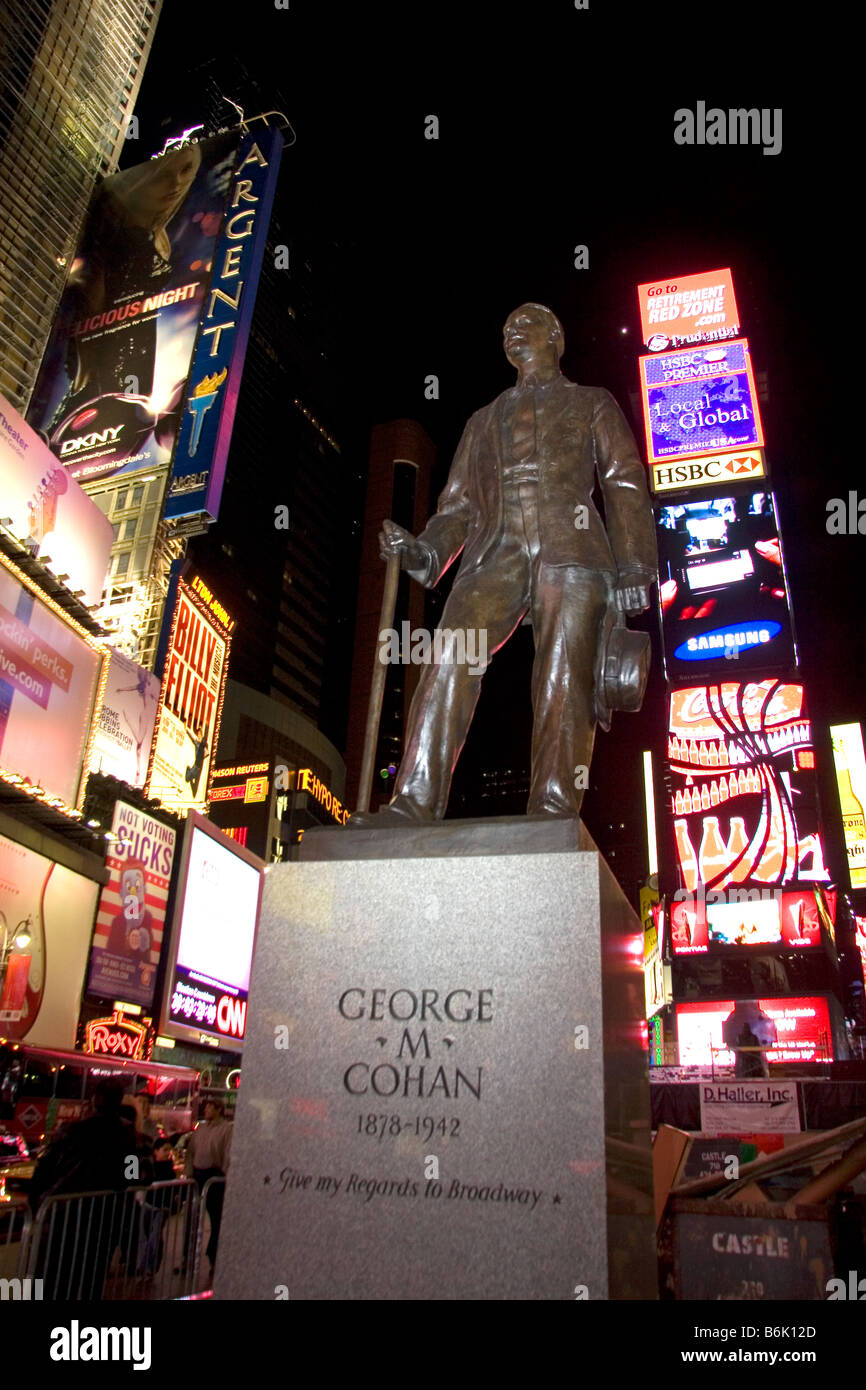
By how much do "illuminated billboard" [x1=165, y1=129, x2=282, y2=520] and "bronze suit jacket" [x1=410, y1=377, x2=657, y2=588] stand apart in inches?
634

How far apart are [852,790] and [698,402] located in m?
16.6

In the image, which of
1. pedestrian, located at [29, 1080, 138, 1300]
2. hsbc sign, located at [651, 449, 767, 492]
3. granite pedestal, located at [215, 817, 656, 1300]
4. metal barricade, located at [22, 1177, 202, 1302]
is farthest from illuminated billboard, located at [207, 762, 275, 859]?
granite pedestal, located at [215, 817, 656, 1300]

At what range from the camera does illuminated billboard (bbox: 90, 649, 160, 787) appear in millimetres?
21250

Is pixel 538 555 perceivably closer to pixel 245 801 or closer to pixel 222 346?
pixel 222 346

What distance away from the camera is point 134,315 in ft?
70.9

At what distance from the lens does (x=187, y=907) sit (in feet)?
66.8

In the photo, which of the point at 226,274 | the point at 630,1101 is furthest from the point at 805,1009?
the point at 630,1101

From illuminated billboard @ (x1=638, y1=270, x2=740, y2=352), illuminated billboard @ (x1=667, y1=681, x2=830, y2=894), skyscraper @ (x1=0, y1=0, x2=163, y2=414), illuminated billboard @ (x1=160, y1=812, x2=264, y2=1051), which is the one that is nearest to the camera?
skyscraper @ (x1=0, y1=0, x2=163, y2=414)

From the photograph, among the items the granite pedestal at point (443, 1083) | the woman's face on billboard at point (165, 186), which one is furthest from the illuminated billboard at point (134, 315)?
the granite pedestal at point (443, 1083)

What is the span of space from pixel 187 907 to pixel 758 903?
1796 cm

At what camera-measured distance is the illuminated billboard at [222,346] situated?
20797mm

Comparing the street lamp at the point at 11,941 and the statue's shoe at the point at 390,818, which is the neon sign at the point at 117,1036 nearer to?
the street lamp at the point at 11,941

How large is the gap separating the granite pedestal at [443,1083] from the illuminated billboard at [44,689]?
13.4 m

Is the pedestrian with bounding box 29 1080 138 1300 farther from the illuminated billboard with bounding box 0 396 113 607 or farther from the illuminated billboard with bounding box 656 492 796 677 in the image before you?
the illuminated billboard with bounding box 656 492 796 677
